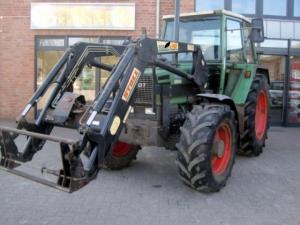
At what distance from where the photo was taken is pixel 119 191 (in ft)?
19.7

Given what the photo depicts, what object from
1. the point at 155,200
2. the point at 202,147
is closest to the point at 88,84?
the point at 155,200

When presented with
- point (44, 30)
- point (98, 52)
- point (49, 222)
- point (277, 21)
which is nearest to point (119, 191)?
point (49, 222)

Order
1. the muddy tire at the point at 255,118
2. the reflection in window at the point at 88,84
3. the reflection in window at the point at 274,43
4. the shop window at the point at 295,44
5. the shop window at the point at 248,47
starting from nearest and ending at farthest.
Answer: the muddy tire at the point at 255,118
the shop window at the point at 248,47
the reflection in window at the point at 88,84
the reflection in window at the point at 274,43
the shop window at the point at 295,44

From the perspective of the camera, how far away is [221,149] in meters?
6.07

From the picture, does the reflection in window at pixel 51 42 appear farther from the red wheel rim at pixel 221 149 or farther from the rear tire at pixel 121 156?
the red wheel rim at pixel 221 149

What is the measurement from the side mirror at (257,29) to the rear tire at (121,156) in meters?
2.71

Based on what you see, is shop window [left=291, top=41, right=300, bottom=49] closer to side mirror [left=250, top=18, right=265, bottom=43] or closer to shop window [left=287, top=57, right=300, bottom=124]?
shop window [left=287, top=57, right=300, bottom=124]

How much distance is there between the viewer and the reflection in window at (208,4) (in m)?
12.8

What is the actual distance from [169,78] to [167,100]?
37 centimetres

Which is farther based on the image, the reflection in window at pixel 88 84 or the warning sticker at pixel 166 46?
the reflection in window at pixel 88 84

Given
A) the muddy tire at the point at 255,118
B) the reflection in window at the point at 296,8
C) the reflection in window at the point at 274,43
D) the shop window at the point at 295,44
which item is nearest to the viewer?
the muddy tire at the point at 255,118

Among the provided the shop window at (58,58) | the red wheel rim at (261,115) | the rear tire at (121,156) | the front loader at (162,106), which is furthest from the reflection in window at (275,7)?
the rear tire at (121,156)

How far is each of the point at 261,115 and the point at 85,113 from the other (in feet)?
16.2

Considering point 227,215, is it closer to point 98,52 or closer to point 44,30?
point 98,52
